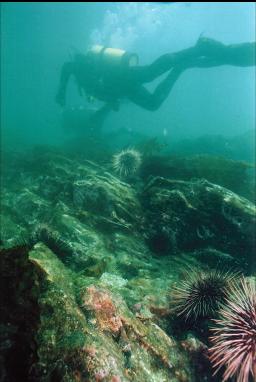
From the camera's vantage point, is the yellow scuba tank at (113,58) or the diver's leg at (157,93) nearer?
the yellow scuba tank at (113,58)

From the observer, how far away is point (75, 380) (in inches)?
105

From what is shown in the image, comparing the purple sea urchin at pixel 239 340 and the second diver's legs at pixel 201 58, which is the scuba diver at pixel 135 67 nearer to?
the second diver's legs at pixel 201 58

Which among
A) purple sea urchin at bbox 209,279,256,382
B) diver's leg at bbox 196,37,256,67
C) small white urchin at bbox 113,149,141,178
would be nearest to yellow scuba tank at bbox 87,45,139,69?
diver's leg at bbox 196,37,256,67

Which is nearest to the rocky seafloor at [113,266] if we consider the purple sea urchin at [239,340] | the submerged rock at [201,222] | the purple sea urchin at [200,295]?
A: the submerged rock at [201,222]

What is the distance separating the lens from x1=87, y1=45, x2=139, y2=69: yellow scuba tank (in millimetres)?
18281

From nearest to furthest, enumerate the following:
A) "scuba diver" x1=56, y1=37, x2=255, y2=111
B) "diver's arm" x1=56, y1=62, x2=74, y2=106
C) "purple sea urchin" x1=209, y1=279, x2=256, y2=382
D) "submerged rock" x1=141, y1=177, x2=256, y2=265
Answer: "purple sea urchin" x1=209, y1=279, x2=256, y2=382
"submerged rock" x1=141, y1=177, x2=256, y2=265
"scuba diver" x1=56, y1=37, x2=255, y2=111
"diver's arm" x1=56, y1=62, x2=74, y2=106

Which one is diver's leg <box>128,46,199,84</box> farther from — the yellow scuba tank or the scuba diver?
the yellow scuba tank

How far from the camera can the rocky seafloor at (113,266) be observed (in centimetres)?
282

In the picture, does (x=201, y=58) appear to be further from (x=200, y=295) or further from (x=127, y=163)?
(x=200, y=295)

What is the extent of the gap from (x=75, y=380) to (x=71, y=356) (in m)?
0.20

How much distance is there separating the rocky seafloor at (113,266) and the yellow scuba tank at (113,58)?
903 cm

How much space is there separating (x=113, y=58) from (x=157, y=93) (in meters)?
3.31

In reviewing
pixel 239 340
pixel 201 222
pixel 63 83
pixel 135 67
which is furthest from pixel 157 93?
pixel 239 340

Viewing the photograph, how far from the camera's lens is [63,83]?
1842cm
